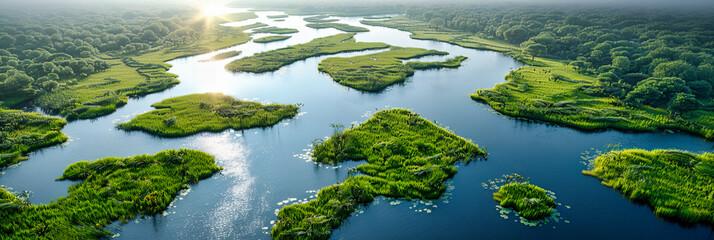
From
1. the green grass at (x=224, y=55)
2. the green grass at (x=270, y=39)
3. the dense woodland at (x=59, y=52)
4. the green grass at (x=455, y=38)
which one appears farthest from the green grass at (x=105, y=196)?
the green grass at (x=455, y=38)

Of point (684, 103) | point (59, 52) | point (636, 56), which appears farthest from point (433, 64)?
point (59, 52)

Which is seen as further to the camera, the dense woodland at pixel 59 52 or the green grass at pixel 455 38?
the green grass at pixel 455 38

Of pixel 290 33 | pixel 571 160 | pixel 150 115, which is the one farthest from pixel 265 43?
pixel 571 160

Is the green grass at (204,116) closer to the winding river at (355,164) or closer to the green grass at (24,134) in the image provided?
the winding river at (355,164)

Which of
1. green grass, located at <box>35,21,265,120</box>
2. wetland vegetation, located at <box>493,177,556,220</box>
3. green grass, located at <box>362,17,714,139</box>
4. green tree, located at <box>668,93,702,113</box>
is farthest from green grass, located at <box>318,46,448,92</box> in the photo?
green tree, located at <box>668,93,702,113</box>

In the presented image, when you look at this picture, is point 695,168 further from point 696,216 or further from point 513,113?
point 513,113

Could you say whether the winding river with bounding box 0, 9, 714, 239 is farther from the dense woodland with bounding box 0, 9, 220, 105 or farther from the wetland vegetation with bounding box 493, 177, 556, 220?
the dense woodland with bounding box 0, 9, 220, 105

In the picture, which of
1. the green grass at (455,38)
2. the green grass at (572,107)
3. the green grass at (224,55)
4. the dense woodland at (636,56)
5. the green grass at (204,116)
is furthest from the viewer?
the green grass at (455,38)

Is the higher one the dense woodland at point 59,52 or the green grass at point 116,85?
the dense woodland at point 59,52
